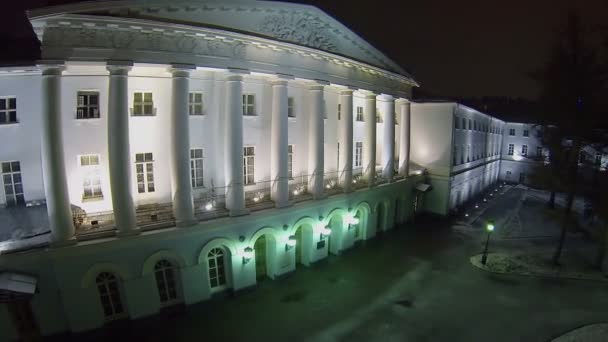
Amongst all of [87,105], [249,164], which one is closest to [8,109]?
[87,105]

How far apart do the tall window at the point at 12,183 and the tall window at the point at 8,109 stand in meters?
1.78

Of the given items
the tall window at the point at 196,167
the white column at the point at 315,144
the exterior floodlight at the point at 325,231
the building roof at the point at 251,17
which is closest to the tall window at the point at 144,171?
the tall window at the point at 196,167

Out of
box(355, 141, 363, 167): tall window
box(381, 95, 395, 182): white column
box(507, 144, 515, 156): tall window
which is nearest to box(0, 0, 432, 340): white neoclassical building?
box(381, 95, 395, 182): white column

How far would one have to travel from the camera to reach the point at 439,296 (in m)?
14.6

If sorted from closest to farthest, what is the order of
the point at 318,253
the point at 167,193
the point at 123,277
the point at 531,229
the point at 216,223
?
the point at 123,277, the point at 216,223, the point at 167,193, the point at 318,253, the point at 531,229

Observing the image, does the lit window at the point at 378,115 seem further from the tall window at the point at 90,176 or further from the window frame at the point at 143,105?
the tall window at the point at 90,176

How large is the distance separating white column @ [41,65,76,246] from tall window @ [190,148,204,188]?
4.93 meters

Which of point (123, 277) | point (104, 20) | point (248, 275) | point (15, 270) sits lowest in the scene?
point (248, 275)

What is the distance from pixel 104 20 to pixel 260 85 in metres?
7.35

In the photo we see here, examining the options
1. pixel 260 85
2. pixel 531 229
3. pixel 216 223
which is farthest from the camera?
pixel 531 229

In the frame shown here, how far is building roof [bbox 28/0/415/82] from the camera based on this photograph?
33.9 feet

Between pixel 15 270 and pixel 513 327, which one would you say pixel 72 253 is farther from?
pixel 513 327

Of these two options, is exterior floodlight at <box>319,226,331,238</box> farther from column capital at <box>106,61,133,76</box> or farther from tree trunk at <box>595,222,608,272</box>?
tree trunk at <box>595,222,608,272</box>

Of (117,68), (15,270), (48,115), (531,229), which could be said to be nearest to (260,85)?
(117,68)
